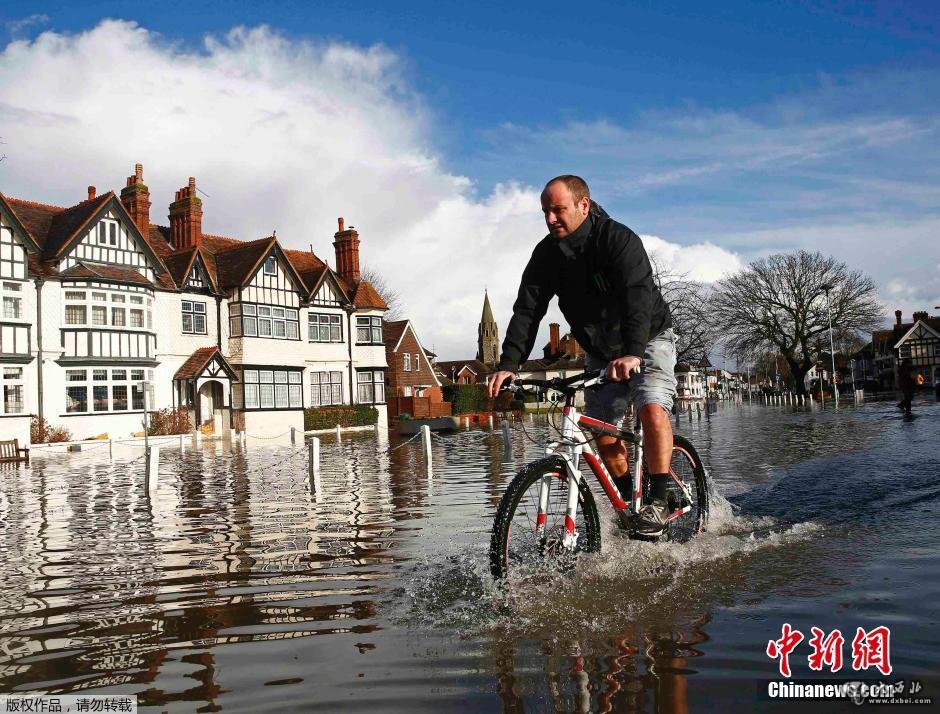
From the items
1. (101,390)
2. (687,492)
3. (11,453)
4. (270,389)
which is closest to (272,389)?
(270,389)

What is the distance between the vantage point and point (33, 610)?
4582mm

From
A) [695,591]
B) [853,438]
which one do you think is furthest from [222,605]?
[853,438]

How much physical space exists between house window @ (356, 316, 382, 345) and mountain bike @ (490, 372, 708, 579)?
44.2 metres

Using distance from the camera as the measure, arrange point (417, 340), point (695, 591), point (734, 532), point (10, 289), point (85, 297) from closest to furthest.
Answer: point (695, 591)
point (734, 532)
point (10, 289)
point (85, 297)
point (417, 340)

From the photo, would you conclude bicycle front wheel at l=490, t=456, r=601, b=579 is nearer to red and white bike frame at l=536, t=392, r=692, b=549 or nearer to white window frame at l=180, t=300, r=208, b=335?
red and white bike frame at l=536, t=392, r=692, b=549

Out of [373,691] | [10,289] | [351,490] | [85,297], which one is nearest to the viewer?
[373,691]

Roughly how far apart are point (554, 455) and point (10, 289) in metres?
33.4

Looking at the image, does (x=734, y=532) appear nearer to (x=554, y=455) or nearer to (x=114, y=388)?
(x=554, y=455)

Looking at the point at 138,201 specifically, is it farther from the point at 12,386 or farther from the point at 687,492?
the point at 687,492

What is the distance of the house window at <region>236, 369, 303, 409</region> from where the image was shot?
41.3m

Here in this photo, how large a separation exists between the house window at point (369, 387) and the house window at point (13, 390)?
63.8ft

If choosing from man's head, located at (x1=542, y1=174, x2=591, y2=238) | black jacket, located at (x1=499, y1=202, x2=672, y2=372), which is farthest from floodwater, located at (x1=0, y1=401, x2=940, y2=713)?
man's head, located at (x1=542, y1=174, x2=591, y2=238)

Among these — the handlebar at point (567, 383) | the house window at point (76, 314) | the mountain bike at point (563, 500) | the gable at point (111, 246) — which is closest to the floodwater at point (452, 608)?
the mountain bike at point (563, 500)

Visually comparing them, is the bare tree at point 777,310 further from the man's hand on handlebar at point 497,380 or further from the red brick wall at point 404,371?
the man's hand on handlebar at point 497,380
